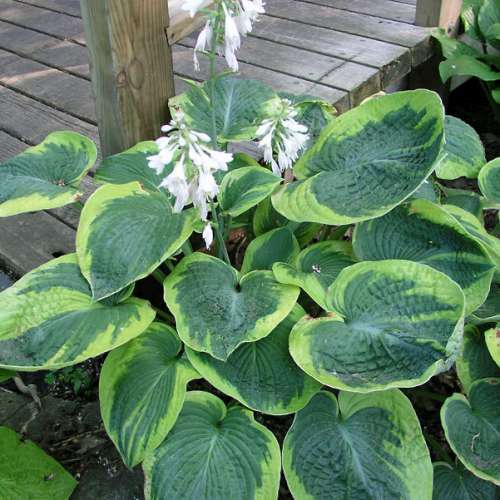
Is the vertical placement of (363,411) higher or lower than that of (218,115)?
lower

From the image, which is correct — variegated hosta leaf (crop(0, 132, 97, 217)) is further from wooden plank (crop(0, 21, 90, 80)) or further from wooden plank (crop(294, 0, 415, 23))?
wooden plank (crop(294, 0, 415, 23))

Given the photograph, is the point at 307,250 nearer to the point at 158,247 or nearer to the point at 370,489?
the point at 158,247

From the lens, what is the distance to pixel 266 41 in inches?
112

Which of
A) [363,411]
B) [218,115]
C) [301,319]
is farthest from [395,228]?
[218,115]

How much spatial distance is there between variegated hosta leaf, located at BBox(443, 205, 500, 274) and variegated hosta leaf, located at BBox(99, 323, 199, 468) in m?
0.85

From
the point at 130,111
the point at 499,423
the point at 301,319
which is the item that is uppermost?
the point at 130,111

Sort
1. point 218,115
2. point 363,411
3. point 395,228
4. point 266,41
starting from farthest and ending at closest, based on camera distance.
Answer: point 266,41, point 218,115, point 395,228, point 363,411

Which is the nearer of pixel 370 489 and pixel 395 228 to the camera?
pixel 370 489

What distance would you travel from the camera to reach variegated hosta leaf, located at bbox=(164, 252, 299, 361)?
141cm

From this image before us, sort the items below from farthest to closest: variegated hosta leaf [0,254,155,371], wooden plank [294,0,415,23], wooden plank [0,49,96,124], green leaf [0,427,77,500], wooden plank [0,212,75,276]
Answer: wooden plank [294,0,415,23] → wooden plank [0,49,96,124] → wooden plank [0,212,75,276] → green leaf [0,427,77,500] → variegated hosta leaf [0,254,155,371]

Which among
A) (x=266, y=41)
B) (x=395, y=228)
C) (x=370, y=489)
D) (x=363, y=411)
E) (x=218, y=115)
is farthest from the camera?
(x=266, y=41)

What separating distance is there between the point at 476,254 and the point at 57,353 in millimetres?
1019

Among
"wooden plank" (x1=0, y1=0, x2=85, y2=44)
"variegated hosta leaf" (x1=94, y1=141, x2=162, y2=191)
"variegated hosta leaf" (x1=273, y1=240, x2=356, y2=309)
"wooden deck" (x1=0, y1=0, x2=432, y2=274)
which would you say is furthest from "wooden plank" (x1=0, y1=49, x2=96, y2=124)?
"variegated hosta leaf" (x1=273, y1=240, x2=356, y2=309)

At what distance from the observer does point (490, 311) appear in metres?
1.68
